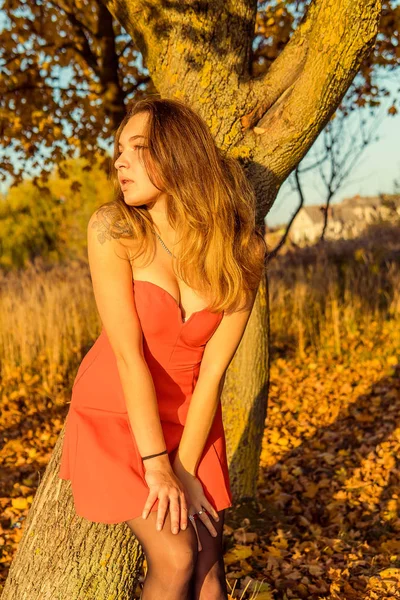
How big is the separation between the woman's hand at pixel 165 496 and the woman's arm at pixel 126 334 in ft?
0.07

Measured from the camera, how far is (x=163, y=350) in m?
2.13

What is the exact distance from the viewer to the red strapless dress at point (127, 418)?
6.56 ft

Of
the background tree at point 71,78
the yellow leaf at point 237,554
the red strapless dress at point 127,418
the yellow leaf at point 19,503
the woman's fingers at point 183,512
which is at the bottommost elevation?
the yellow leaf at point 237,554

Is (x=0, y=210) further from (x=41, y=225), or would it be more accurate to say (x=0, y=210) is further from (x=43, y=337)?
(x=43, y=337)

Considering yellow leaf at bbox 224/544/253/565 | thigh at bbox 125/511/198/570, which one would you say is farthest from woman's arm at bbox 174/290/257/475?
yellow leaf at bbox 224/544/253/565

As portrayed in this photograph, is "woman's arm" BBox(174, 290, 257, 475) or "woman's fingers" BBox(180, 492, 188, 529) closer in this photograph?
"woman's fingers" BBox(180, 492, 188, 529)

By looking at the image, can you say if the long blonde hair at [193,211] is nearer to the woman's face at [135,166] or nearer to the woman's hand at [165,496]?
the woman's face at [135,166]

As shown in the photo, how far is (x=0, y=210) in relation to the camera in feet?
71.8

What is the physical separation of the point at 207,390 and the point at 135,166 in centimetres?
77

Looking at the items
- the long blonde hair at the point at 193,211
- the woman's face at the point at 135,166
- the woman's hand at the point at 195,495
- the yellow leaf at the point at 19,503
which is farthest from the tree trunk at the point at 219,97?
the yellow leaf at the point at 19,503

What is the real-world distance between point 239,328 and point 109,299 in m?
0.47

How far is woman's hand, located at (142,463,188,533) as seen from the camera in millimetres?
1914

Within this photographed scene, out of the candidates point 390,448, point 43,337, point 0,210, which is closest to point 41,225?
point 0,210

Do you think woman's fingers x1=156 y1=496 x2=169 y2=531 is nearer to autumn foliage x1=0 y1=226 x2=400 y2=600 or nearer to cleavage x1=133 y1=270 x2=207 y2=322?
cleavage x1=133 y1=270 x2=207 y2=322
